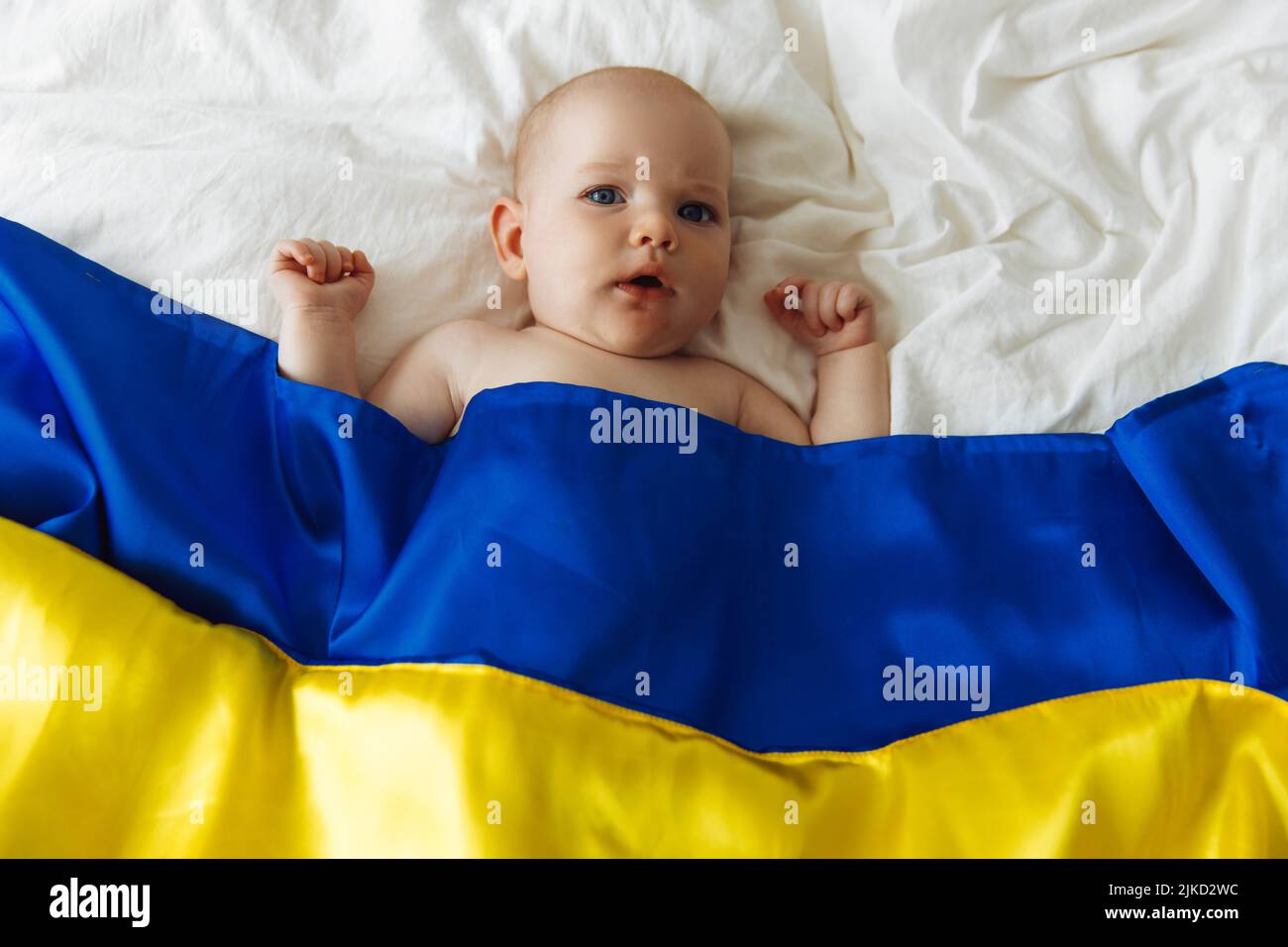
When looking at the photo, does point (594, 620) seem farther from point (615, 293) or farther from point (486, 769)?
point (615, 293)

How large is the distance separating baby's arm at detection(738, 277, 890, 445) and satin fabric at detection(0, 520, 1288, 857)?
0.41 metres

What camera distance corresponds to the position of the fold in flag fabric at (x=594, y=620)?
917 mm

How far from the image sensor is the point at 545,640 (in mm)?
997

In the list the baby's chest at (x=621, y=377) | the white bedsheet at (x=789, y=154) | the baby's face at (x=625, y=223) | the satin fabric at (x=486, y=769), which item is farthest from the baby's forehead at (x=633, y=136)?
the satin fabric at (x=486, y=769)

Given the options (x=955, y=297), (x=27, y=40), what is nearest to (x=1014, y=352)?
(x=955, y=297)

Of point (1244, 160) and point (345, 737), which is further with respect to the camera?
point (1244, 160)

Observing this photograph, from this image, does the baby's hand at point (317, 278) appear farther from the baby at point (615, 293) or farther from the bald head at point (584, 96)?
the bald head at point (584, 96)

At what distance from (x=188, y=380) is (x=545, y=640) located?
1.62ft

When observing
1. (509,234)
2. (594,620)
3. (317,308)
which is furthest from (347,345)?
(594,620)

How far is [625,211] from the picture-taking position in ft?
4.25

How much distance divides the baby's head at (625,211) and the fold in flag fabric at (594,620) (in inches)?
7.4

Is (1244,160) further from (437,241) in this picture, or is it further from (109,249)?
(109,249)
